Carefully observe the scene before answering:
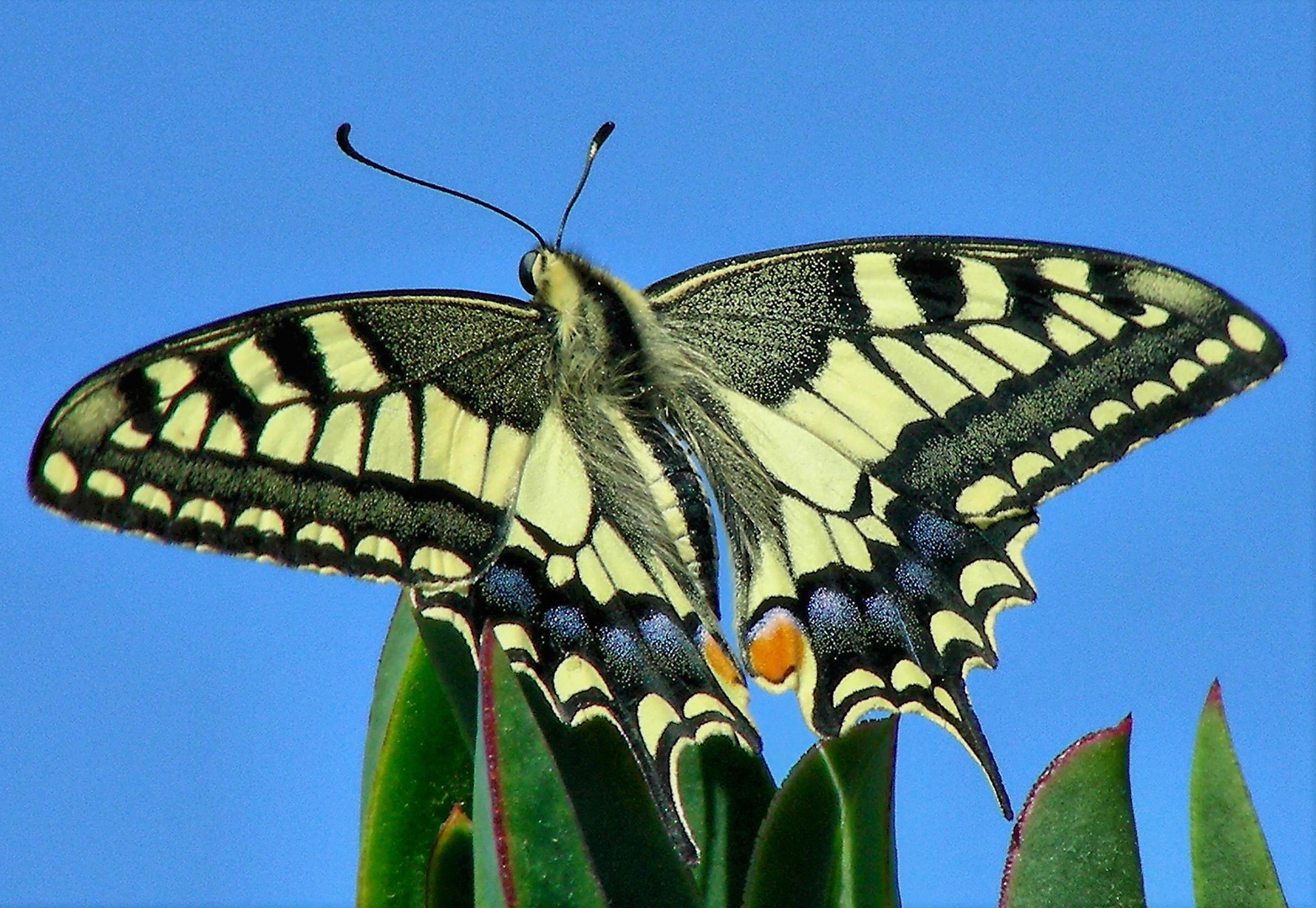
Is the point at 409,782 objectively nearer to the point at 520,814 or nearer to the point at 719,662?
the point at 520,814

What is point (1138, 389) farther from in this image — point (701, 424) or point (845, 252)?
point (701, 424)

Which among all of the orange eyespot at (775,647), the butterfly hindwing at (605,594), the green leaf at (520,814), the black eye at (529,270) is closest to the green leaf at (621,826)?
the green leaf at (520,814)

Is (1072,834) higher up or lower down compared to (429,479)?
lower down

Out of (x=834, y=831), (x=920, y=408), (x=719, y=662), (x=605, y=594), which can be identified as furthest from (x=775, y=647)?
(x=834, y=831)

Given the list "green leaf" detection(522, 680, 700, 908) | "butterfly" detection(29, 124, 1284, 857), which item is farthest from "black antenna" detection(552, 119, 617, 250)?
"green leaf" detection(522, 680, 700, 908)

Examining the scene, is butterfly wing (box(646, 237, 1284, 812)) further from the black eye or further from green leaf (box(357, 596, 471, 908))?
green leaf (box(357, 596, 471, 908))

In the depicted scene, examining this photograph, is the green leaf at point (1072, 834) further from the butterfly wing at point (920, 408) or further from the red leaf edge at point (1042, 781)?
the butterfly wing at point (920, 408)

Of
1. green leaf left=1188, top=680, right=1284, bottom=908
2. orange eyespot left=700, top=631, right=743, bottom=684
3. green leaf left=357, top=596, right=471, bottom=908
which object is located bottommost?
green leaf left=1188, top=680, right=1284, bottom=908
